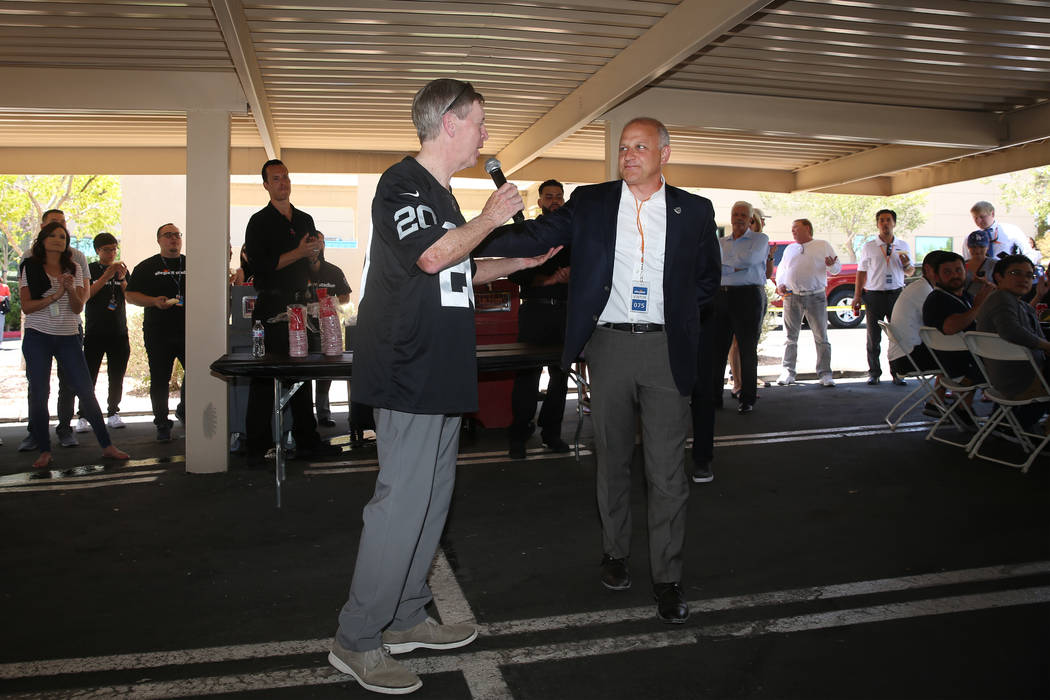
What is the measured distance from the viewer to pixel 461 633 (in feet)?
10.4

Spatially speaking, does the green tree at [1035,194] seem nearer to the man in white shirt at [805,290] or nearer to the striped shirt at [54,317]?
the man in white shirt at [805,290]

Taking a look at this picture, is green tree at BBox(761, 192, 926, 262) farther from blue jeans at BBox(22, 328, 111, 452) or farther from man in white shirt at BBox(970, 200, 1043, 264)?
blue jeans at BBox(22, 328, 111, 452)

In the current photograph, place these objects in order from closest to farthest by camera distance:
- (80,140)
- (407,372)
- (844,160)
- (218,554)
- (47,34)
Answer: (407,372) < (218,554) < (47,34) < (80,140) < (844,160)

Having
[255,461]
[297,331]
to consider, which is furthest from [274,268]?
[255,461]

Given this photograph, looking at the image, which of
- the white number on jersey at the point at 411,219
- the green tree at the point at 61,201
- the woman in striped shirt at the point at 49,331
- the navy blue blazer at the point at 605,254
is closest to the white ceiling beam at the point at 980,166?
the navy blue blazer at the point at 605,254

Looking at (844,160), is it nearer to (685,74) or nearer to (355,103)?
(685,74)

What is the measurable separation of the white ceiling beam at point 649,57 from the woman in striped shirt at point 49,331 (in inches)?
183

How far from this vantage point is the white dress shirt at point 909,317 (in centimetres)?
731

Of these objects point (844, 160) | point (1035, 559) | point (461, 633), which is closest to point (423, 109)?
point (461, 633)

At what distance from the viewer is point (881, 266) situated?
10219mm

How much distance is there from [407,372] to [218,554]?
7.41 feet

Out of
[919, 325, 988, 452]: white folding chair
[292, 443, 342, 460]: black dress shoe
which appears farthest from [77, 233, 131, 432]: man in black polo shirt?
[919, 325, 988, 452]: white folding chair

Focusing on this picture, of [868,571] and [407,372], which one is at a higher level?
[407,372]

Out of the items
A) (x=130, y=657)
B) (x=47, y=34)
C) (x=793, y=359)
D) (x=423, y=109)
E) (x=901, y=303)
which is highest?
(x=47, y=34)
